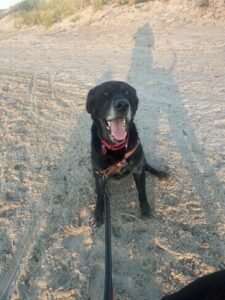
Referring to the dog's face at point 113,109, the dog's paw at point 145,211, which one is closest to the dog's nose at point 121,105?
the dog's face at point 113,109

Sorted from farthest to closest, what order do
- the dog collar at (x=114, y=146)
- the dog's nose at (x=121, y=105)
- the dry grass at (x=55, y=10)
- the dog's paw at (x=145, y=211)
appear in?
the dry grass at (x=55, y=10) → the dog's paw at (x=145, y=211) → the dog collar at (x=114, y=146) → the dog's nose at (x=121, y=105)

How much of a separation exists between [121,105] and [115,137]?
0.93 feet

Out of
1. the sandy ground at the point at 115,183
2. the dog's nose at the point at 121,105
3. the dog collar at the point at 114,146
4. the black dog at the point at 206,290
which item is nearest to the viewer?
the black dog at the point at 206,290

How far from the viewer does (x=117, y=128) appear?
3.34 meters

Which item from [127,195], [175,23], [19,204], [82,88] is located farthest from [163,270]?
[175,23]

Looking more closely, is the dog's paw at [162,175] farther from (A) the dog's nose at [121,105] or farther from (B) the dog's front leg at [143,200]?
(A) the dog's nose at [121,105]

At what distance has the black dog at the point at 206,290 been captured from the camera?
5.46ft

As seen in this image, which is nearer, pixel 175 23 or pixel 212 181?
pixel 212 181

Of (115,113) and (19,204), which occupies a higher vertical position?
(115,113)

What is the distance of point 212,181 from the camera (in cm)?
410

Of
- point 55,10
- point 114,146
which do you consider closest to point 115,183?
point 114,146

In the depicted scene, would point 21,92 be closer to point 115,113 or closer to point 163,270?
point 115,113

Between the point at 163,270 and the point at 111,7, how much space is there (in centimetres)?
1083

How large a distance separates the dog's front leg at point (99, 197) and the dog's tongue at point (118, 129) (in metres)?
0.46
